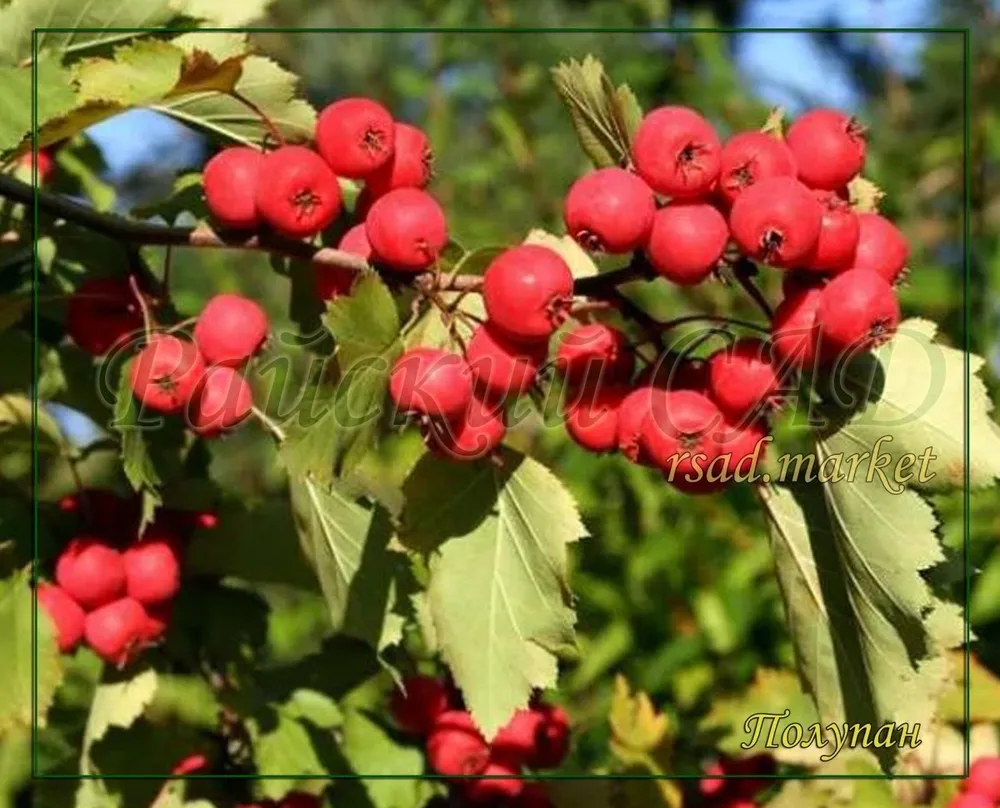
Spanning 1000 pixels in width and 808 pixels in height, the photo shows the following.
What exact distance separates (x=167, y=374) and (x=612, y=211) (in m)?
0.30

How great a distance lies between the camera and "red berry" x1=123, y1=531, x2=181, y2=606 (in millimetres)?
1152

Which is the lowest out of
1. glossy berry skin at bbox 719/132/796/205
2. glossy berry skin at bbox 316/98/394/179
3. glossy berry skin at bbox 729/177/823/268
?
glossy berry skin at bbox 729/177/823/268

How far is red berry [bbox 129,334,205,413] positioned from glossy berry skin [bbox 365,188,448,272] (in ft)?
0.48

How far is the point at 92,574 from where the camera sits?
3.78 ft

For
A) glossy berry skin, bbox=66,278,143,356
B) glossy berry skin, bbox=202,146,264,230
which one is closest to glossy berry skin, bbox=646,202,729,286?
glossy berry skin, bbox=202,146,264,230

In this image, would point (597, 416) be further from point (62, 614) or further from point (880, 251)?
point (62, 614)

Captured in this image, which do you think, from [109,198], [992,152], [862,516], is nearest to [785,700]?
[862,516]

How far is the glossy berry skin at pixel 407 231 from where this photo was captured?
0.94 m

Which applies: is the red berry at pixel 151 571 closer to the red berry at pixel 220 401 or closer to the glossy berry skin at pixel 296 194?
the red berry at pixel 220 401

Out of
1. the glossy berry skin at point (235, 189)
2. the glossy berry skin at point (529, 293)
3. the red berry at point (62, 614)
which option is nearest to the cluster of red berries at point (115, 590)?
the red berry at point (62, 614)

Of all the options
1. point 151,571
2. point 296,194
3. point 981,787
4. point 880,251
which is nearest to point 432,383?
point 296,194

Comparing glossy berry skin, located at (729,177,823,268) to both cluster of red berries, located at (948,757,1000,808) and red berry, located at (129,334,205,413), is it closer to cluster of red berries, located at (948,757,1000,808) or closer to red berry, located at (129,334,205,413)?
red berry, located at (129,334,205,413)

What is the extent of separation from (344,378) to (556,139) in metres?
2.24

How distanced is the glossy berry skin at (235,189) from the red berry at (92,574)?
281 millimetres
